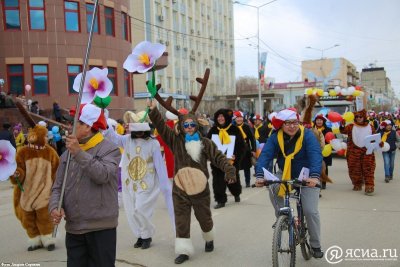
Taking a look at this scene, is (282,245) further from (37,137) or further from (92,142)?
(37,137)

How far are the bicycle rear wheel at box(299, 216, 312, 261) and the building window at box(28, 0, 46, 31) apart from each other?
23024 millimetres

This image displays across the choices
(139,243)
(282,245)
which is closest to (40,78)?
(139,243)

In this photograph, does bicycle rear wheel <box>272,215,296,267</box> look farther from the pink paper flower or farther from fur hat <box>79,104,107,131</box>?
the pink paper flower

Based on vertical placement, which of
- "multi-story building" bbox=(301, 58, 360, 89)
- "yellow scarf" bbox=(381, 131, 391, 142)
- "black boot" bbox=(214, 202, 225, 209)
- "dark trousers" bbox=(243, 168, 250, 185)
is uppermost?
"multi-story building" bbox=(301, 58, 360, 89)

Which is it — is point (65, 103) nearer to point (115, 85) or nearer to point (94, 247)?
point (115, 85)

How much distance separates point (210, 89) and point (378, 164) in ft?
129

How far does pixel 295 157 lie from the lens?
494 centimetres

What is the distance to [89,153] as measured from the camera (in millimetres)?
3648

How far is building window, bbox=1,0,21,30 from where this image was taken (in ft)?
78.7

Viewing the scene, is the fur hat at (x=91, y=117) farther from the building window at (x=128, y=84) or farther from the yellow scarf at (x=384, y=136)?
the building window at (x=128, y=84)

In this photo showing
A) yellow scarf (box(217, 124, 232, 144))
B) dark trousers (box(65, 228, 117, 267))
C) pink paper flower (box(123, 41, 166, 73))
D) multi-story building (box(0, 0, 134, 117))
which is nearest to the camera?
dark trousers (box(65, 228, 117, 267))

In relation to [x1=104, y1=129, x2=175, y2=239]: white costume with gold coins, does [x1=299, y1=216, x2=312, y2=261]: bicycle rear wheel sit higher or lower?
lower

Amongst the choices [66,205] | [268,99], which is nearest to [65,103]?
[66,205]

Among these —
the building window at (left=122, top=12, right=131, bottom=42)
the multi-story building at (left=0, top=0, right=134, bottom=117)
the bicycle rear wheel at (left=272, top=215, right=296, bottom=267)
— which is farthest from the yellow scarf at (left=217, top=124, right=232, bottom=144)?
the building window at (left=122, top=12, right=131, bottom=42)
